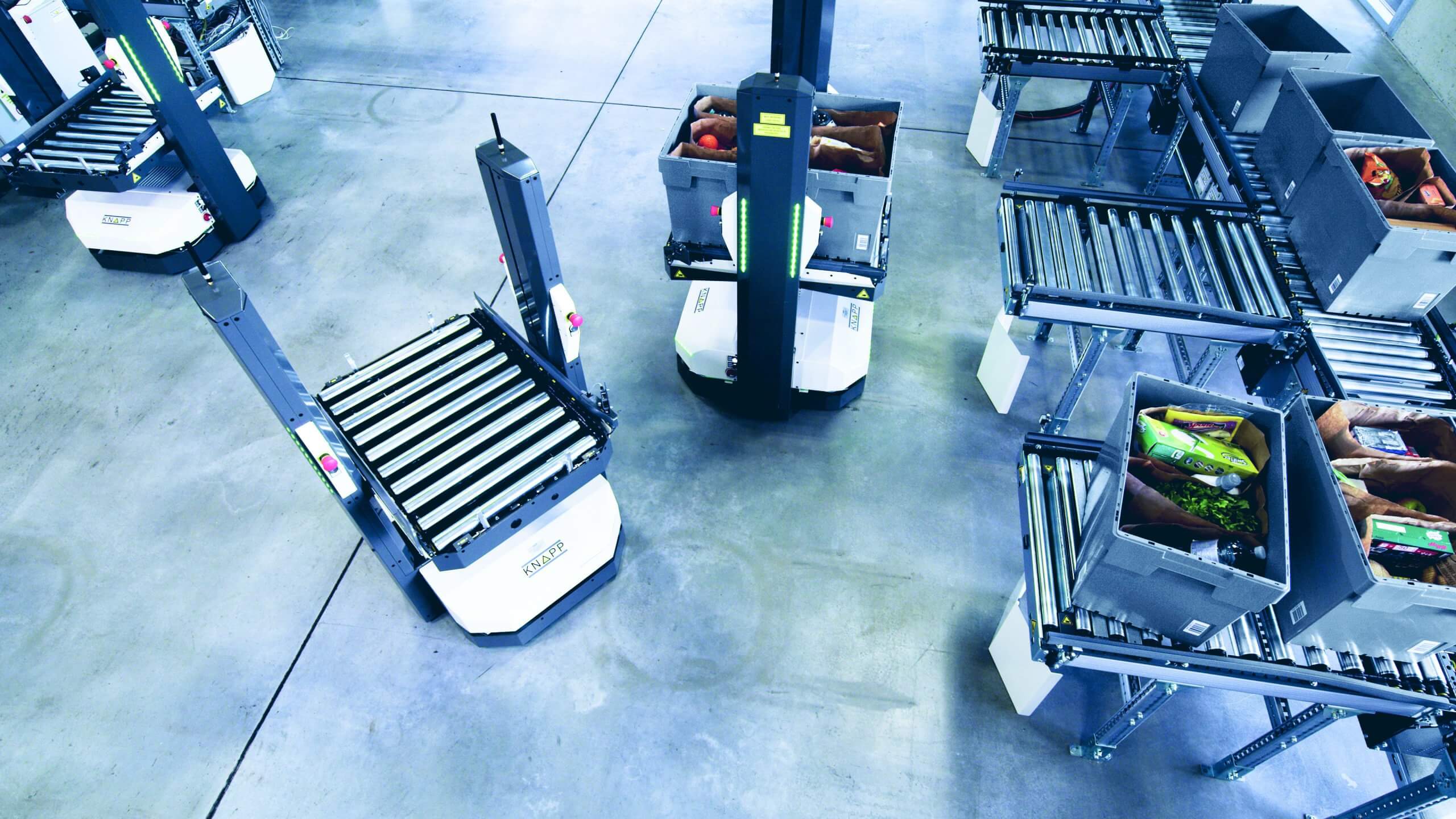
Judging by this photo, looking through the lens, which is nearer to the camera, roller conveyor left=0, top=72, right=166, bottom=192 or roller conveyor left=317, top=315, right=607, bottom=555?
roller conveyor left=317, top=315, right=607, bottom=555

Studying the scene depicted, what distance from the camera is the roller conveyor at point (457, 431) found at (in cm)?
346

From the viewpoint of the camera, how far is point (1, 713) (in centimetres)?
396

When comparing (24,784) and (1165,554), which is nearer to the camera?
(1165,554)

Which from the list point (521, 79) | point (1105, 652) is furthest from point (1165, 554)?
point (521, 79)

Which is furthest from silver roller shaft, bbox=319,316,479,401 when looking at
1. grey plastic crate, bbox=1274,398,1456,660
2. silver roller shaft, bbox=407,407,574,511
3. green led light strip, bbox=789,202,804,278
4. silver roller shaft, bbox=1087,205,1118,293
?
grey plastic crate, bbox=1274,398,1456,660

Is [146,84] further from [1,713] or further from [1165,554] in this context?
[1165,554]

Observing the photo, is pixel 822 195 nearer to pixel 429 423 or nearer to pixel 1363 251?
pixel 429 423

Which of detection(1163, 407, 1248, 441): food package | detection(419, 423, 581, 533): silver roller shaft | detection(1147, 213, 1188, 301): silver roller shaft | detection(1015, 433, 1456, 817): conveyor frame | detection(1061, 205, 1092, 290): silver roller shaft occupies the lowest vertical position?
detection(1015, 433, 1456, 817): conveyor frame

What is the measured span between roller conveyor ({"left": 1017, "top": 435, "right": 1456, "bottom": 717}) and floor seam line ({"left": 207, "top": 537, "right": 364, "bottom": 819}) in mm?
3896

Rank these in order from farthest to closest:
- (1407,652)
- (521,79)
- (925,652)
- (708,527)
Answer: (521,79) < (708,527) < (925,652) < (1407,652)

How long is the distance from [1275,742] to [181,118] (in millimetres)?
8278

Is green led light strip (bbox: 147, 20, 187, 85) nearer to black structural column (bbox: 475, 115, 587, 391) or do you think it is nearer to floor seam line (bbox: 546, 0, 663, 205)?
floor seam line (bbox: 546, 0, 663, 205)

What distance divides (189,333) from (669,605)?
4638mm

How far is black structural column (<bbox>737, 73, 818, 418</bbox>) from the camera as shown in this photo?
3.55 m
